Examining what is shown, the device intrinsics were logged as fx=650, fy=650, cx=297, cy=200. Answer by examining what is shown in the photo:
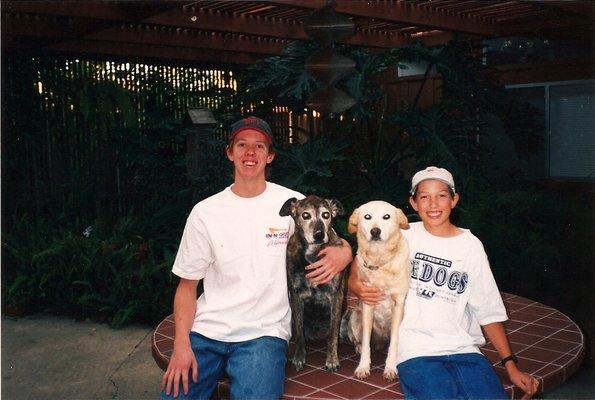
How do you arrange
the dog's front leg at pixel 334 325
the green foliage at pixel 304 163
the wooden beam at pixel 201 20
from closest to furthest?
the dog's front leg at pixel 334 325
the green foliage at pixel 304 163
the wooden beam at pixel 201 20

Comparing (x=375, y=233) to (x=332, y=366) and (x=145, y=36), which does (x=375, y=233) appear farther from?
(x=145, y=36)

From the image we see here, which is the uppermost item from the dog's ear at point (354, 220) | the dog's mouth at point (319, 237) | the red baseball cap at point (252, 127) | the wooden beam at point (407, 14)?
the wooden beam at point (407, 14)

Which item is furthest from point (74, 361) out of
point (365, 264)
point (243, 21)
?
point (243, 21)

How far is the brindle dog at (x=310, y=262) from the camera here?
2867 millimetres

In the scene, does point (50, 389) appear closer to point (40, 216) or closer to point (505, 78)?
point (40, 216)

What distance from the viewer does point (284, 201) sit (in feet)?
10.0

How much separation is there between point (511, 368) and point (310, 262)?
97 cm

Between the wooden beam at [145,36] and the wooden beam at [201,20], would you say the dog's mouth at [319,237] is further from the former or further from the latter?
the wooden beam at [145,36]

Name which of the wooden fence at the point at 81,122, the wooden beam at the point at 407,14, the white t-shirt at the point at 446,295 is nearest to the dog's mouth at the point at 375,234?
the white t-shirt at the point at 446,295

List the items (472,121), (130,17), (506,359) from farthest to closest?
(130,17)
(472,121)
(506,359)

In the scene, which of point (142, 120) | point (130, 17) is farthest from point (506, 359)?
point (142, 120)

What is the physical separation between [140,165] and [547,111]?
5863mm

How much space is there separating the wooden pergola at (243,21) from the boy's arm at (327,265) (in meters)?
3.96

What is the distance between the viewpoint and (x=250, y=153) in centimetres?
301
